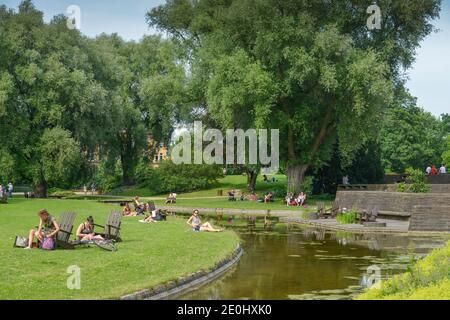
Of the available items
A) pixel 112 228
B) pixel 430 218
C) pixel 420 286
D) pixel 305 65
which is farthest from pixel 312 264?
pixel 305 65

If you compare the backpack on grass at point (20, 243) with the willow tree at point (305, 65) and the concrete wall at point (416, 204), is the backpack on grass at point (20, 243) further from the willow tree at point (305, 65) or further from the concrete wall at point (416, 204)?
Result: the willow tree at point (305, 65)

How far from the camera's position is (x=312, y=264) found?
65.3 ft

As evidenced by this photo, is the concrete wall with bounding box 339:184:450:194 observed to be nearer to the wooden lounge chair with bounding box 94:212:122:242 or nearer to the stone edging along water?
the wooden lounge chair with bounding box 94:212:122:242

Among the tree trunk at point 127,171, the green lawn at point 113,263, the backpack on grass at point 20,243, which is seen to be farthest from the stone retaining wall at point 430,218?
the tree trunk at point 127,171

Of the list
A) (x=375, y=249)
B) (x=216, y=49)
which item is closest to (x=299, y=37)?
(x=216, y=49)

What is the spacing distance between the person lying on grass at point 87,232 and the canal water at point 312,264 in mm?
5101

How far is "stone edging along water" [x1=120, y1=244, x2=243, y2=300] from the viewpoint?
1393 cm

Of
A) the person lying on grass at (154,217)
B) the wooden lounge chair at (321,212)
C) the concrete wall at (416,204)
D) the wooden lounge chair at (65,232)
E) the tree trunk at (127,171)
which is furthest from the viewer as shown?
the tree trunk at (127,171)

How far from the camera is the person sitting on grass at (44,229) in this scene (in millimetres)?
20406

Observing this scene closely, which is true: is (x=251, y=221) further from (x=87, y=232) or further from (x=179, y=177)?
(x=179, y=177)

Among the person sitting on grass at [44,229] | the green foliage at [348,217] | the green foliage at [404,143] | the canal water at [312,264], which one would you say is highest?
the green foliage at [404,143]

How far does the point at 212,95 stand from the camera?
51.7m

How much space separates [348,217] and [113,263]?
20576 mm
